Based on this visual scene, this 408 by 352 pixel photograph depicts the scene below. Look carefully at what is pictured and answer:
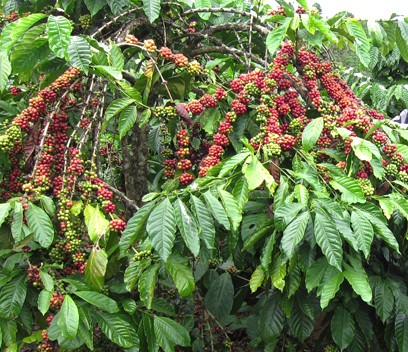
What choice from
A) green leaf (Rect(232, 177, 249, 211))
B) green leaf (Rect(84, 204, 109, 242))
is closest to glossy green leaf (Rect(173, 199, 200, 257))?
green leaf (Rect(232, 177, 249, 211))

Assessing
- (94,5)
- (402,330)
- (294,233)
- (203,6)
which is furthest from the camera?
(203,6)

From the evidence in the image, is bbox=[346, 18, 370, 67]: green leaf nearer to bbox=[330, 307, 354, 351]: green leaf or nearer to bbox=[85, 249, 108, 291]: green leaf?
bbox=[330, 307, 354, 351]: green leaf

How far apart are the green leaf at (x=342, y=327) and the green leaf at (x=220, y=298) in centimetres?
49

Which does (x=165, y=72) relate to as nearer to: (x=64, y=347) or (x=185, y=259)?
(x=185, y=259)

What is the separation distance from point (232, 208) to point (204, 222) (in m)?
0.09

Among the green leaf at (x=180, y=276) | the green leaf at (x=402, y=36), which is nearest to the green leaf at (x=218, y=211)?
the green leaf at (x=180, y=276)

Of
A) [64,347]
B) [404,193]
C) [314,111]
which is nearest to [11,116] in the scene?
[64,347]

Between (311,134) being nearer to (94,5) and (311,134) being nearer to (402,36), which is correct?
(402,36)

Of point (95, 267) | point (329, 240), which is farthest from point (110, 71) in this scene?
point (329, 240)

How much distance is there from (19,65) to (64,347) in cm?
89

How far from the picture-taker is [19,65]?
1670mm

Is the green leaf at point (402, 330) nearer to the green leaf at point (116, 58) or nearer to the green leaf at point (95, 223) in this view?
the green leaf at point (95, 223)

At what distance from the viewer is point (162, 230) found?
1396mm

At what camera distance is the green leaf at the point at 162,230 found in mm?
1389
